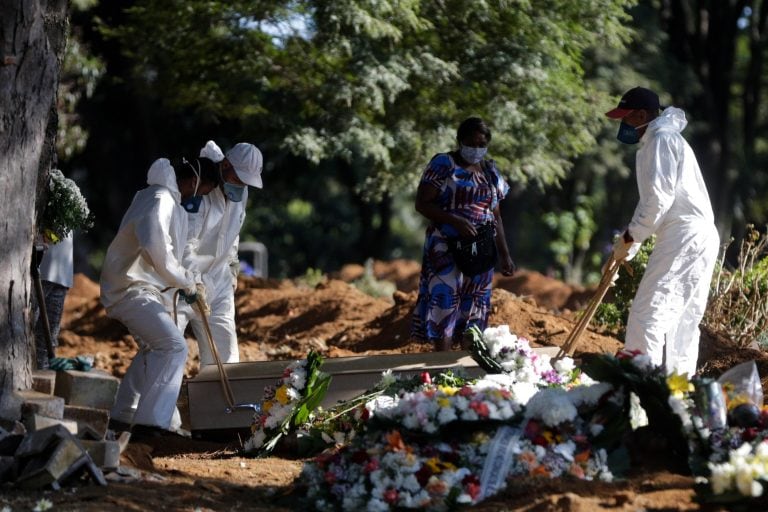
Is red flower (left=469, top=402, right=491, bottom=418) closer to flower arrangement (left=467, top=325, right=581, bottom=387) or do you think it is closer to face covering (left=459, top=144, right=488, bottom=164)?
flower arrangement (left=467, top=325, right=581, bottom=387)

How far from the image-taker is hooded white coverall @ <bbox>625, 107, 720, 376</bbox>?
25.2 ft

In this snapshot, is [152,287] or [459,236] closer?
[152,287]

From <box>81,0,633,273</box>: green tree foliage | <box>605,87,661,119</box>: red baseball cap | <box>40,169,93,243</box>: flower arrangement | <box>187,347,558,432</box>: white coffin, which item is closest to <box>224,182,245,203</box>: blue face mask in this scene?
<box>40,169,93,243</box>: flower arrangement

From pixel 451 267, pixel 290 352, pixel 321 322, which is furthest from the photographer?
pixel 321 322

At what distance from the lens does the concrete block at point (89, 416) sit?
6391mm

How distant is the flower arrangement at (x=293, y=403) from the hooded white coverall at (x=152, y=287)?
2.13 ft

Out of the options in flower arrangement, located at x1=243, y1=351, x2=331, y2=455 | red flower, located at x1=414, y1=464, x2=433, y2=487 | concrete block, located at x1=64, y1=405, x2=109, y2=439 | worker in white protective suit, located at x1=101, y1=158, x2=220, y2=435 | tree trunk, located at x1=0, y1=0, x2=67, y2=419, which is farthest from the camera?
worker in white protective suit, located at x1=101, y1=158, x2=220, y2=435

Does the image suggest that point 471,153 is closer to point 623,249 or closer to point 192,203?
point 623,249

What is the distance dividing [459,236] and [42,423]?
3.82 meters

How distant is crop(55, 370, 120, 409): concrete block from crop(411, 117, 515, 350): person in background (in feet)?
9.71

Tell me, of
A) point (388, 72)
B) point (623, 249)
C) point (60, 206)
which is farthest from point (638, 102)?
point (388, 72)

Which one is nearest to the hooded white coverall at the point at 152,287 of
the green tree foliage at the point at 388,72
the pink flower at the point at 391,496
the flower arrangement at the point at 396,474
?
the flower arrangement at the point at 396,474

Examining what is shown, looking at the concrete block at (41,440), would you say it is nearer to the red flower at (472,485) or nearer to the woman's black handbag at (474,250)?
the red flower at (472,485)

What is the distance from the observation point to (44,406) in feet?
20.4
